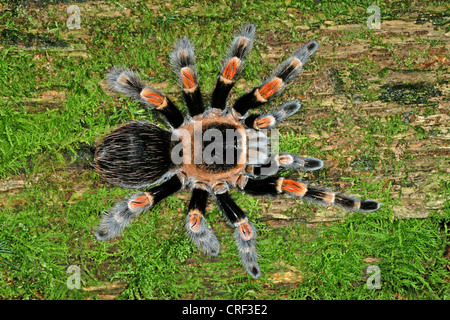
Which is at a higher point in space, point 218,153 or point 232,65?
point 232,65

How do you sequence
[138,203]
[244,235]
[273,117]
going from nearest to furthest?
1. [138,203]
2. [244,235]
3. [273,117]

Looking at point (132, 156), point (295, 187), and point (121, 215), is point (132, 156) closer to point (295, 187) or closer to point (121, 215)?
point (121, 215)

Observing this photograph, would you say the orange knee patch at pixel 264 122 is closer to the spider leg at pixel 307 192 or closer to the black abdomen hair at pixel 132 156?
the spider leg at pixel 307 192

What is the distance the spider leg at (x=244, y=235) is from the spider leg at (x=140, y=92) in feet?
4.80

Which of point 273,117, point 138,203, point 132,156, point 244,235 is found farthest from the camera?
point 273,117

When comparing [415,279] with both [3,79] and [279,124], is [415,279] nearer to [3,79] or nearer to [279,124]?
[279,124]

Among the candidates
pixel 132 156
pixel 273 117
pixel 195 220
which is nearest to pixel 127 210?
pixel 132 156

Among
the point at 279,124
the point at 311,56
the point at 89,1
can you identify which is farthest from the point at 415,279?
the point at 89,1

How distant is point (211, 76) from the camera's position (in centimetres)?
573

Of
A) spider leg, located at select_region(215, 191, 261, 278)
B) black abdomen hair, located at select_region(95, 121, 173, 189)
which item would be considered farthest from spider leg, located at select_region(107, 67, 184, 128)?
spider leg, located at select_region(215, 191, 261, 278)

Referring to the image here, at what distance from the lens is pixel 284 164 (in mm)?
5238

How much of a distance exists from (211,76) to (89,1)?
2.12m

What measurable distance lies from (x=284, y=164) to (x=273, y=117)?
68 centimetres

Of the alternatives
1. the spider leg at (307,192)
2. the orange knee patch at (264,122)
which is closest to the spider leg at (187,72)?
the orange knee patch at (264,122)
